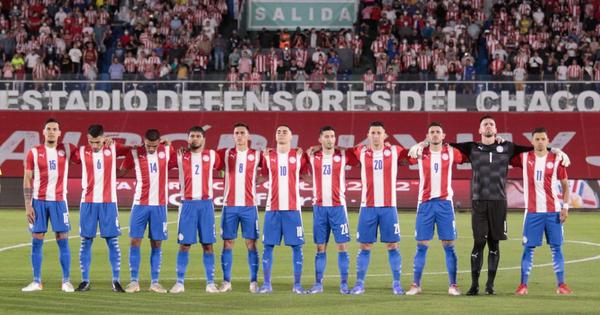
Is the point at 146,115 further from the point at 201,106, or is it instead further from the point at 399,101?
the point at 399,101

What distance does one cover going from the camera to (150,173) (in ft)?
57.4

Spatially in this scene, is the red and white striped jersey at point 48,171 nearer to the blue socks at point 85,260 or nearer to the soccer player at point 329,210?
the blue socks at point 85,260

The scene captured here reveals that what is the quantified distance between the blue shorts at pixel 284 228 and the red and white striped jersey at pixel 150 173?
4.97ft

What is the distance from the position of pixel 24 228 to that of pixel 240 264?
933cm

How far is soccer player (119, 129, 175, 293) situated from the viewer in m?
17.4

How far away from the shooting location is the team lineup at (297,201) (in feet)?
56.1

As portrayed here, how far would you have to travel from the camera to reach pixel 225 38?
44.1 m

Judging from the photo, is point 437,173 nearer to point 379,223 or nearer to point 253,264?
point 379,223

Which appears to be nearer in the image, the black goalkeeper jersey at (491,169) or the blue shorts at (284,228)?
the black goalkeeper jersey at (491,169)

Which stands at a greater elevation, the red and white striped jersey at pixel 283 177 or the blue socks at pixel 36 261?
the red and white striped jersey at pixel 283 177

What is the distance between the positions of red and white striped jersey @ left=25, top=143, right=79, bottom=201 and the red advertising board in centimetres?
1931

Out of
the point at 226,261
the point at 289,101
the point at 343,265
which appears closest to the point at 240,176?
the point at 226,261

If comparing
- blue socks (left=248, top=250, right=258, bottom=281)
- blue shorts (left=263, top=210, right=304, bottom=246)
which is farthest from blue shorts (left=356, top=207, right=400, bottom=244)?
blue socks (left=248, top=250, right=258, bottom=281)

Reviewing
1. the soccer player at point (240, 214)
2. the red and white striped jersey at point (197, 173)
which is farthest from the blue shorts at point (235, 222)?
the red and white striped jersey at point (197, 173)
